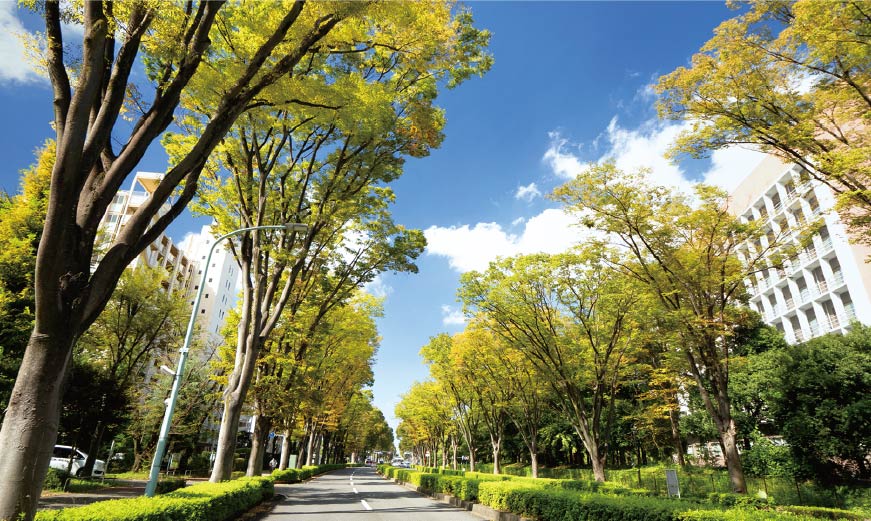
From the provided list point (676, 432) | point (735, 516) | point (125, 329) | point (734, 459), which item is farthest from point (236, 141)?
point (676, 432)

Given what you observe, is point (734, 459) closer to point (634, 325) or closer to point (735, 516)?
point (634, 325)

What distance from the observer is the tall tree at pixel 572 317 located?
58.8 ft

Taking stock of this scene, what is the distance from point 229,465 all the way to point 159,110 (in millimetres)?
10492

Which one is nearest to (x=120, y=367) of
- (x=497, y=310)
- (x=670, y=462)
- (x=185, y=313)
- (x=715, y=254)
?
(x=185, y=313)

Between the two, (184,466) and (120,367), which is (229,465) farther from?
(184,466)

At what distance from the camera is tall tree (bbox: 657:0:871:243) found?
8.94m

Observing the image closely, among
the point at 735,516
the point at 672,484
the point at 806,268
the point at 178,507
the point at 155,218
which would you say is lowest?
the point at 672,484

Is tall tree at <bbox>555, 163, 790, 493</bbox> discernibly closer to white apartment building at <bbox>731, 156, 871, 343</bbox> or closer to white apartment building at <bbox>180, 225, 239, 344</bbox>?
white apartment building at <bbox>731, 156, 871, 343</bbox>

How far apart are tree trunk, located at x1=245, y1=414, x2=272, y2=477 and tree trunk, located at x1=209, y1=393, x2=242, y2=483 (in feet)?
20.0

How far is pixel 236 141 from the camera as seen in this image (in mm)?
11422

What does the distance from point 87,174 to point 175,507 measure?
497cm

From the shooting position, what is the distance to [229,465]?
38.7 feet

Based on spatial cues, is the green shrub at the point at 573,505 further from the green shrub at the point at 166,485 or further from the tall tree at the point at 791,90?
the green shrub at the point at 166,485

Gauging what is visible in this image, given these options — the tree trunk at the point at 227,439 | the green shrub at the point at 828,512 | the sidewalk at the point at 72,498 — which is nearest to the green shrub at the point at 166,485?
the sidewalk at the point at 72,498
